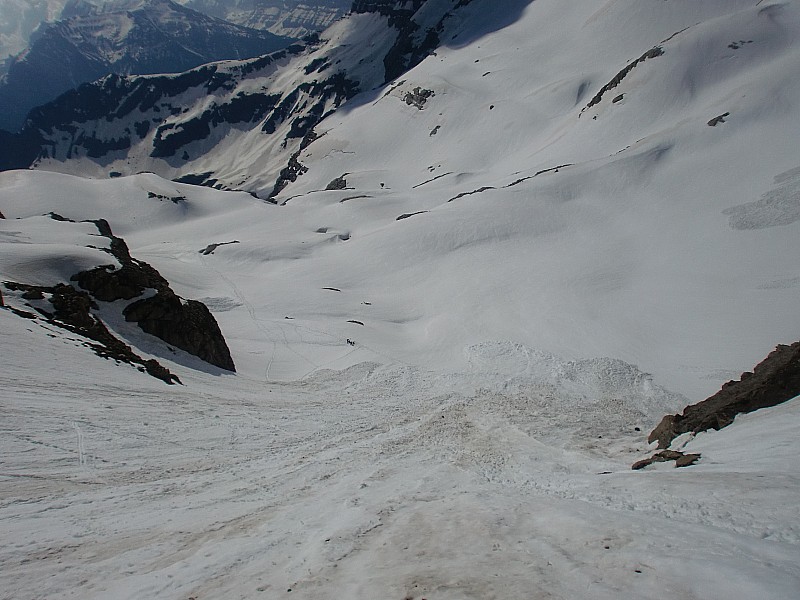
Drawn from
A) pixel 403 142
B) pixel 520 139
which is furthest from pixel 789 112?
pixel 403 142

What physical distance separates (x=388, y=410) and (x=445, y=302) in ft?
54.9

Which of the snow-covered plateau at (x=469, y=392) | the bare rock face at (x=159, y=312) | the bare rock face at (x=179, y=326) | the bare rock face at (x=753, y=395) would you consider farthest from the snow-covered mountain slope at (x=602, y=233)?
the bare rock face at (x=753, y=395)

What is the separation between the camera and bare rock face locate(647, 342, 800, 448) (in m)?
11.5

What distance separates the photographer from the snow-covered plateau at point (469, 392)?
6.07 metres

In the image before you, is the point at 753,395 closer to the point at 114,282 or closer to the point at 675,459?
the point at 675,459

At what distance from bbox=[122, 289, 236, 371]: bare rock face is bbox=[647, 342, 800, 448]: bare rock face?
18.1 m

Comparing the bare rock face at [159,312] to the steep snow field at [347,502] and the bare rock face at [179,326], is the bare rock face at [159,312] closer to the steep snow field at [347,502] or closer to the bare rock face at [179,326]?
the bare rock face at [179,326]

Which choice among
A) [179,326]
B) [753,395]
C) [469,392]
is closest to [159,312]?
[179,326]

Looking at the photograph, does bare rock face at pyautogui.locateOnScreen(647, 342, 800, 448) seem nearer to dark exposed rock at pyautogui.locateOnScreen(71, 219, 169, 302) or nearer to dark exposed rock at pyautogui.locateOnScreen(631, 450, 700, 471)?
dark exposed rock at pyautogui.locateOnScreen(631, 450, 700, 471)

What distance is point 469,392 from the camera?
20.0 metres

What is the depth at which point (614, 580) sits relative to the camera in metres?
5.15

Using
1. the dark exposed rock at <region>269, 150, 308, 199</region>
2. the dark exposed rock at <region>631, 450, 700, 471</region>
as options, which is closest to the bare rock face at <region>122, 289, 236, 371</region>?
the dark exposed rock at <region>631, 450, 700, 471</region>

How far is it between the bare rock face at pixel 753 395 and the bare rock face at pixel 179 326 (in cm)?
1813

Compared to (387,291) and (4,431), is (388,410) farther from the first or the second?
(387,291)
